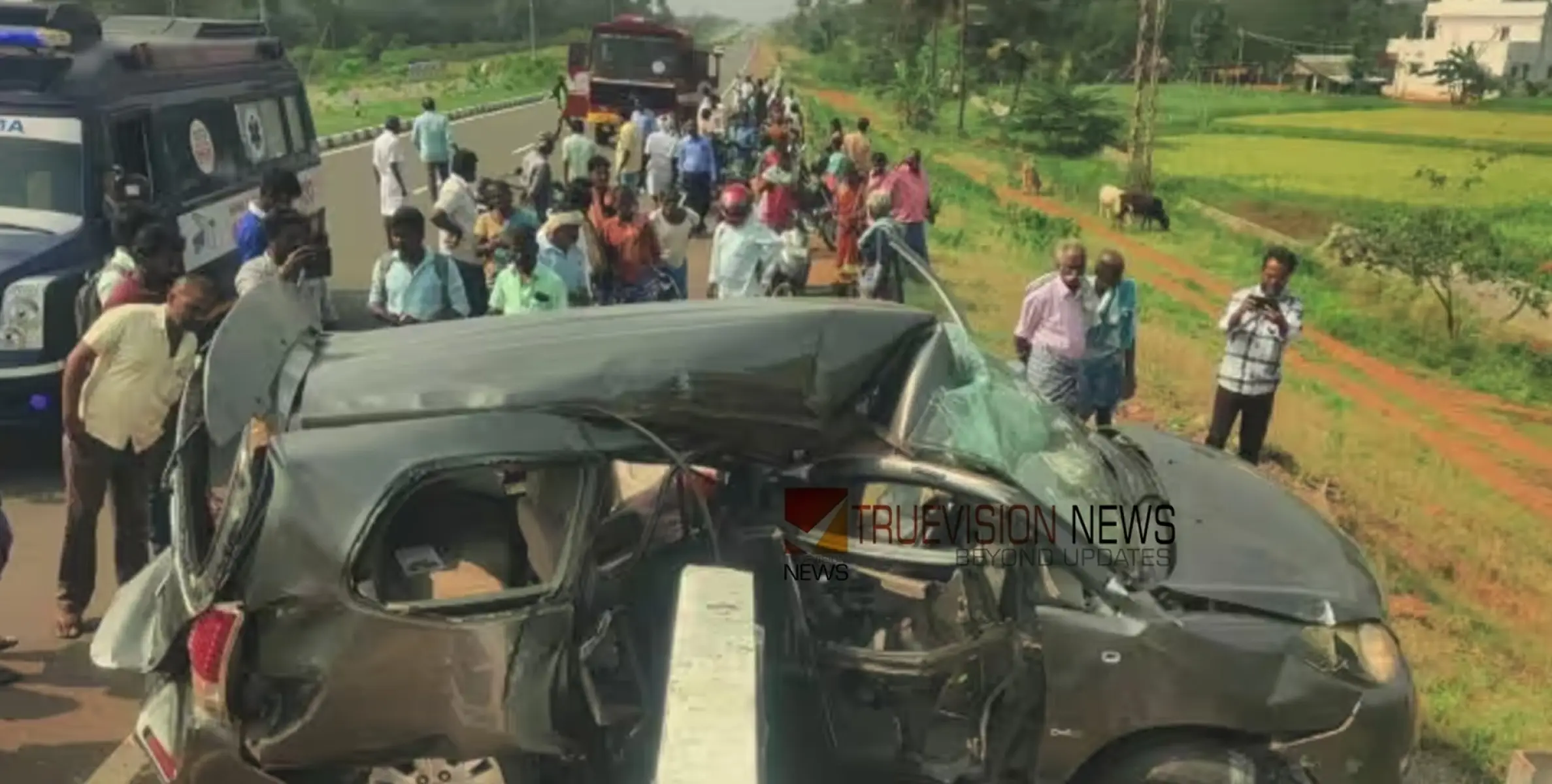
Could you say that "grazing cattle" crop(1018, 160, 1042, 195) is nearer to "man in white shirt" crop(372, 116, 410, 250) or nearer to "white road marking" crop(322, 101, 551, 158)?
"white road marking" crop(322, 101, 551, 158)

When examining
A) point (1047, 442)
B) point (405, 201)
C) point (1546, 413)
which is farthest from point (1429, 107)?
point (1047, 442)

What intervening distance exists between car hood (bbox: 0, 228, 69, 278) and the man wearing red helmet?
12.5 ft

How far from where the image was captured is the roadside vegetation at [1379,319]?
7.46 metres

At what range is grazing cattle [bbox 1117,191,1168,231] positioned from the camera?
→ 26.3 metres

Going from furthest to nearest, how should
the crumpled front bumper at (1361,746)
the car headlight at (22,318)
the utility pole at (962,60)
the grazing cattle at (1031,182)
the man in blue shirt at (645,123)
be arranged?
1. the utility pole at (962,60)
2. the grazing cattle at (1031,182)
3. the man in blue shirt at (645,123)
4. the car headlight at (22,318)
5. the crumpled front bumper at (1361,746)

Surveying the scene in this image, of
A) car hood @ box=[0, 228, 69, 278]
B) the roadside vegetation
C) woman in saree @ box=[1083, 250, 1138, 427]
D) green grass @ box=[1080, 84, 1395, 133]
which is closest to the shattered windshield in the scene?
the roadside vegetation

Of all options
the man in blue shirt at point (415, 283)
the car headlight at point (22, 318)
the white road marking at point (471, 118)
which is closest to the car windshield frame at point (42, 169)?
the car headlight at point (22, 318)

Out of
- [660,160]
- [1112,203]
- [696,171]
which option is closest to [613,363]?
[696,171]

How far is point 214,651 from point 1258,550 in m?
2.98

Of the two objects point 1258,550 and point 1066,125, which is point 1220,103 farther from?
point 1258,550

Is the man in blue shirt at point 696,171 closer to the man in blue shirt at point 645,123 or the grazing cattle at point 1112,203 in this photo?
the man in blue shirt at point 645,123

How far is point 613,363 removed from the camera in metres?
4.20

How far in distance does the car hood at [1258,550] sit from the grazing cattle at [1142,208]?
22.0m

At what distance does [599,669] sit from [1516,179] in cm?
3760
